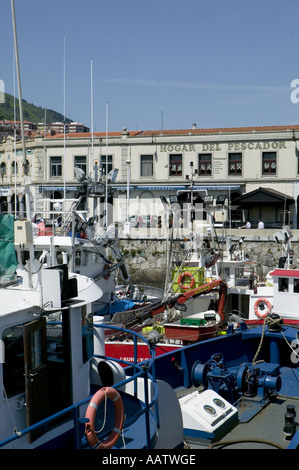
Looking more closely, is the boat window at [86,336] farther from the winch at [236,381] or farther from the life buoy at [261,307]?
the life buoy at [261,307]

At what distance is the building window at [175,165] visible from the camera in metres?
37.1

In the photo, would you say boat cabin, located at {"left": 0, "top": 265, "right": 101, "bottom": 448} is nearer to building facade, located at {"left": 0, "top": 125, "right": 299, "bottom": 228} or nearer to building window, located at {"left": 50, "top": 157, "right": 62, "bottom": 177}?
building facade, located at {"left": 0, "top": 125, "right": 299, "bottom": 228}

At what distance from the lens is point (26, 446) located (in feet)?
16.4

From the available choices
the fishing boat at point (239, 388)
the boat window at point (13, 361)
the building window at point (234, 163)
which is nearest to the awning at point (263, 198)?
the building window at point (234, 163)

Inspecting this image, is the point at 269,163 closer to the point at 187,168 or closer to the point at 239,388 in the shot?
the point at 187,168

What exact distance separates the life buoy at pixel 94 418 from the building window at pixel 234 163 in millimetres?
32077

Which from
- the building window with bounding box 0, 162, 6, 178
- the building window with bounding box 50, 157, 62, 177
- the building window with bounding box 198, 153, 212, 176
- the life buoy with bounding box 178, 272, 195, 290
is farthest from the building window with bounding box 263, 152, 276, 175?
the life buoy with bounding box 178, 272, 195, 290

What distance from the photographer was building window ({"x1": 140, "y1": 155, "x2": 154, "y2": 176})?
123 ft

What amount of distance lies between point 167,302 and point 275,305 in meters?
3.45

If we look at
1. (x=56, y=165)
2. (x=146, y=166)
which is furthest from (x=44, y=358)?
(x=56, y=165)

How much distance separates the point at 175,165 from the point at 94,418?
32992mm

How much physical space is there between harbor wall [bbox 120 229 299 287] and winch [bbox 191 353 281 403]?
66.3 ft
